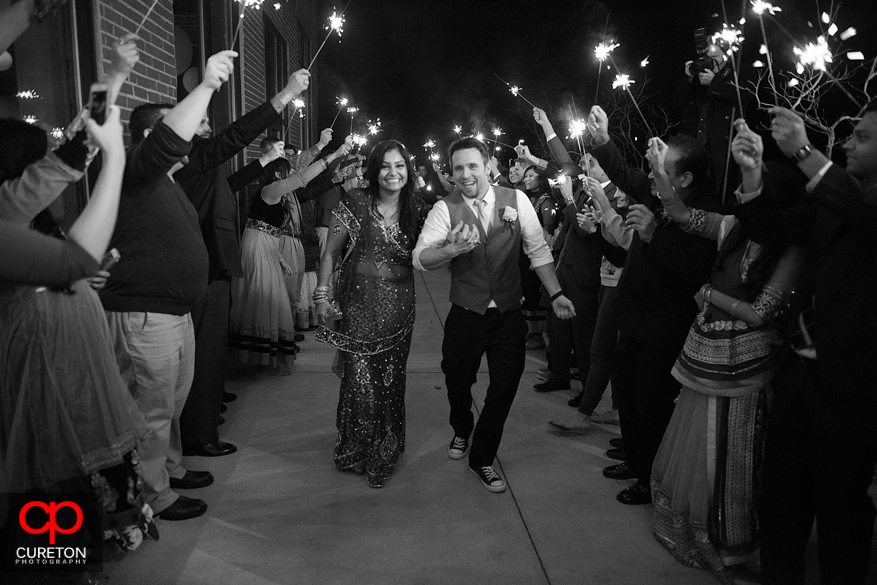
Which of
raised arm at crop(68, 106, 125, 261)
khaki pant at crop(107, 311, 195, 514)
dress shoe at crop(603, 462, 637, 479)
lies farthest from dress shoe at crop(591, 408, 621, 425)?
raised arm at crop(68, 106, 125, 261)

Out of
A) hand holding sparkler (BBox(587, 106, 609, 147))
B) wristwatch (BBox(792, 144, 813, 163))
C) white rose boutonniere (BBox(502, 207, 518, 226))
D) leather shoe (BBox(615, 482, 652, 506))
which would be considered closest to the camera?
wristwatch (BBox(792, 144, 813, 163))

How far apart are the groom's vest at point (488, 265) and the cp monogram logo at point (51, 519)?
7.15ft

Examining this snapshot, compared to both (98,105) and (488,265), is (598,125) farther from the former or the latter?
(98,105)

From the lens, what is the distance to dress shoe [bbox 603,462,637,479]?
377 centimetres

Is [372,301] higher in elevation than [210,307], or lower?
higher

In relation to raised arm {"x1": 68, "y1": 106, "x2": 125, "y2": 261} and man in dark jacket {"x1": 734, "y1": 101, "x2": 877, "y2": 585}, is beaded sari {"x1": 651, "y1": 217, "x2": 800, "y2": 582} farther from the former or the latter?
raised arm {"x1": 68, "y1": 106, "x2": 125, "y2": 261}

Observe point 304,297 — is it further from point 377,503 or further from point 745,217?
point 745,217

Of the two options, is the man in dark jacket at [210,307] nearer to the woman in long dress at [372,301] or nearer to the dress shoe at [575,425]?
the woman in long dress at [372,301]

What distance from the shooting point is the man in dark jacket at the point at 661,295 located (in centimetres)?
316

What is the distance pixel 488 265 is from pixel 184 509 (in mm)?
2086

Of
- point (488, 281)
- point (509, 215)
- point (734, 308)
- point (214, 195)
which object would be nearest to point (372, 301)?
point (488, 281)

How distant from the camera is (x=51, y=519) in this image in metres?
2.13

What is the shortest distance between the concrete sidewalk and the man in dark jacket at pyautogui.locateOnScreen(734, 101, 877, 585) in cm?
54

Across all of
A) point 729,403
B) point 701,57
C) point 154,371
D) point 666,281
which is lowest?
point 154,371
